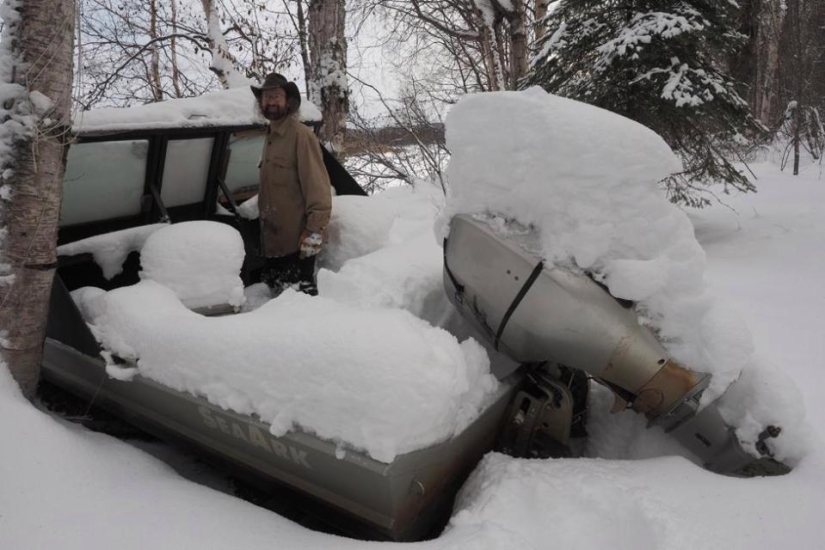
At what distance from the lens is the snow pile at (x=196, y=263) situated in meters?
2.69

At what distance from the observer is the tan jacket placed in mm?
3314

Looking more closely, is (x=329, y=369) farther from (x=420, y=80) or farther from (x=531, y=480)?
(x=420, y=80)

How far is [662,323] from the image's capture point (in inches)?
80.5

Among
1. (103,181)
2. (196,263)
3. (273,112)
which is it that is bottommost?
(196,263)

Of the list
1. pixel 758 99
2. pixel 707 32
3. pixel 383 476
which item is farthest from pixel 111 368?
pixel 758 99

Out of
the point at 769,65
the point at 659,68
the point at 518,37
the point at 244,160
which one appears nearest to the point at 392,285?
the point at 244,160

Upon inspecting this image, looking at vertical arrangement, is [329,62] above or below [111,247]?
above

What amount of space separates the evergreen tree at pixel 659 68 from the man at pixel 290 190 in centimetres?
412

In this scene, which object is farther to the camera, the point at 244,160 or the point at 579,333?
the point at 244,160

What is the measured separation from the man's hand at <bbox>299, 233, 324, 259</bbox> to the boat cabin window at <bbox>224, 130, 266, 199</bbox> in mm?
956

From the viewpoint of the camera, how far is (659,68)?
5.97 m

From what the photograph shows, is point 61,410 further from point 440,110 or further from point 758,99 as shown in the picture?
point 758,99

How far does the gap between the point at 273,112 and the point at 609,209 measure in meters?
2.25

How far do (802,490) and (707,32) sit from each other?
18.0ft
